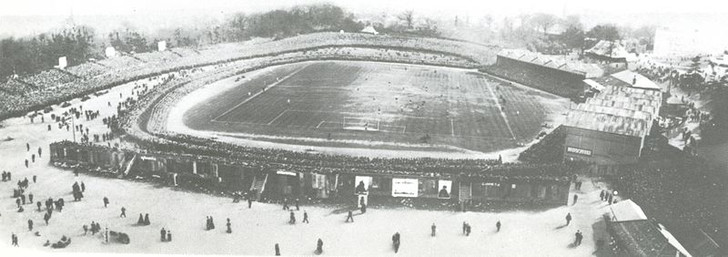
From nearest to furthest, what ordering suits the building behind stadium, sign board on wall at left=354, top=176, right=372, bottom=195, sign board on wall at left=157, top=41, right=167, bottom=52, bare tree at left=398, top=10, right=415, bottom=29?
sign board on wall at left=354, top=176, right=372, bottom=195, the building behind stadium, bare tree at left=398, top=10, right=415, bottom=29, sign board on wall at left=157, top=41, right=167, bottom=52

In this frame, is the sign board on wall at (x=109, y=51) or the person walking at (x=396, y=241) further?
the sign board on wall at (x=109, y=51)

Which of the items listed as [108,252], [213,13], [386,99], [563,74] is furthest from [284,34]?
[108,252]

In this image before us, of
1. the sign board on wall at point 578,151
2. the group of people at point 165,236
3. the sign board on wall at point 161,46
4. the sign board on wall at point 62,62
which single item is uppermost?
the sign board on wall at point 161,46

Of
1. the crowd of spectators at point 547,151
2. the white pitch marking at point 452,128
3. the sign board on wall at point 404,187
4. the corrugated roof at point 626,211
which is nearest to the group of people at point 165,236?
the sign board on wall at point 404,187

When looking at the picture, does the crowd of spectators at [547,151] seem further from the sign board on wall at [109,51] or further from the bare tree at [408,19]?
the sign board on wall at [109,51]

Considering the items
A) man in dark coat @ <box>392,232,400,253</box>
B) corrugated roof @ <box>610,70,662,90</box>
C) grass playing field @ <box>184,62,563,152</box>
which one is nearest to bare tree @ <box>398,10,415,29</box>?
grass playing field @ <box>184,62,563,152</box>

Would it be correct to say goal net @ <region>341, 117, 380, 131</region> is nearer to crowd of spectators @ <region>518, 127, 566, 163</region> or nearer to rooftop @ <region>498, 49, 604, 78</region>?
crowd of spectators @ <region>518, 127, 566, 163</region>
